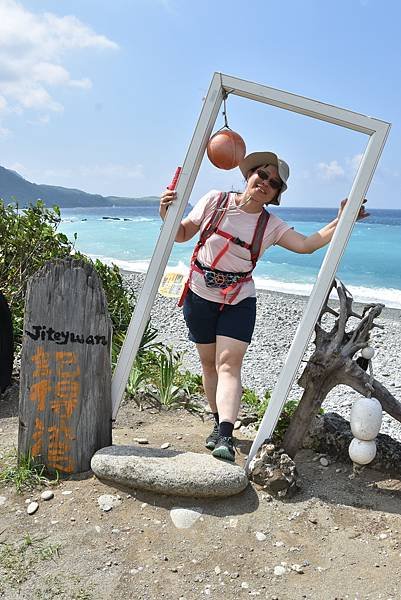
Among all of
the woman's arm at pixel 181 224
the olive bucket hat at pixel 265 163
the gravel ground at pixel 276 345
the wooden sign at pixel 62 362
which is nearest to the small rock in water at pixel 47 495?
the wooden sign at pixel 62 362

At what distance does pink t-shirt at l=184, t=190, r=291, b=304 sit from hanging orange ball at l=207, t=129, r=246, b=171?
0.21 m

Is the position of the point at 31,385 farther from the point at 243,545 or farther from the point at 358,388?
the point at 358,388

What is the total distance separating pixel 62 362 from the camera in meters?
3.97

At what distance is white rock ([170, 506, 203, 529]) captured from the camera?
352 cm

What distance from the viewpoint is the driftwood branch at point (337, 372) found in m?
4.12

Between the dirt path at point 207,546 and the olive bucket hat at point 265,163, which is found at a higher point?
the olive bucket hat at point 265,163

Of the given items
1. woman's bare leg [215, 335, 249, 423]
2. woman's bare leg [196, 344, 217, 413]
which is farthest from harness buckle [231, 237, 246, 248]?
woman's bare leg [196, 344, 217, 413]

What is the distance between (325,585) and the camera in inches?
122

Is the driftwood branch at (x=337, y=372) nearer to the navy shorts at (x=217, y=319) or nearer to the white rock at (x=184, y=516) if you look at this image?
the navy shorts at (x=217, y=319)

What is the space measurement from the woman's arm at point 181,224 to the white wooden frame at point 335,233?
0.05 meters

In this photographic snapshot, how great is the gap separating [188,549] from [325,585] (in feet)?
2.44

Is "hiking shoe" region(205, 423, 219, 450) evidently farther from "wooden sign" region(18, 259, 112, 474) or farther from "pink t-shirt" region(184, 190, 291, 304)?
"pink t-shirt" region(184, 190, 291, 304)

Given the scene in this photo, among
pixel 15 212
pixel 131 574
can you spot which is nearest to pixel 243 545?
pixel 131 574

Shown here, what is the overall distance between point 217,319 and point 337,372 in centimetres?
90
